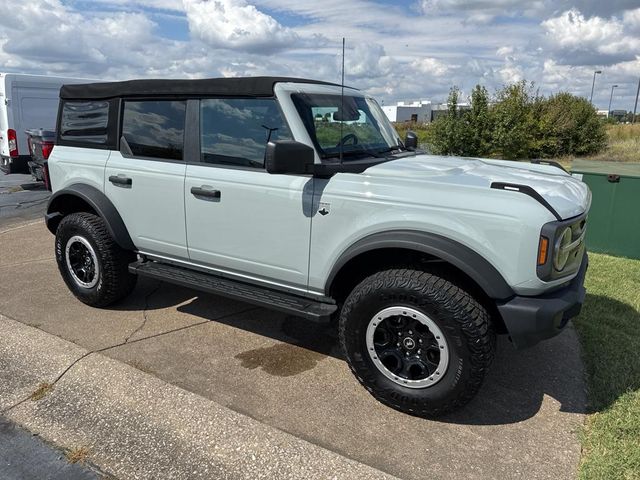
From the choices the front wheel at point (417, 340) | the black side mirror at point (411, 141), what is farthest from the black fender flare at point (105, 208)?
the black side mirror at point (411, 141)

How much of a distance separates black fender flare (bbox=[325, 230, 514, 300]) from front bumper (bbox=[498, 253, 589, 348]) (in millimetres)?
75

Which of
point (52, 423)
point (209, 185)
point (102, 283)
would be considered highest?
point (209, 185)

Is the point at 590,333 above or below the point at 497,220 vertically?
below

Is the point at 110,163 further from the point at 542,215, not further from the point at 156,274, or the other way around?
the point at 542,215

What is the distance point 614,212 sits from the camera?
6.41m

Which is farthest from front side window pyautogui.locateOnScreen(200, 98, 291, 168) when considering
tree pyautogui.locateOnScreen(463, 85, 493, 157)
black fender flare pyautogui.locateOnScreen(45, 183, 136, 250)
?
tree pyautogui.locateOnScreen(463, 85, 493, 157)

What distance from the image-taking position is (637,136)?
25500mm

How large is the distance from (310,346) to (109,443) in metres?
1.61

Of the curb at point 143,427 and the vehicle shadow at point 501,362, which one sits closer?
the curb at point 143,427

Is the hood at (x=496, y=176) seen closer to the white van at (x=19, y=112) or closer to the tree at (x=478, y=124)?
the white van at (x=19, y=112)

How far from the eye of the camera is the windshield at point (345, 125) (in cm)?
348

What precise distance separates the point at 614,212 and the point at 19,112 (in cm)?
1167

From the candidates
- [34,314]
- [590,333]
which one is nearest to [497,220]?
[590,333]

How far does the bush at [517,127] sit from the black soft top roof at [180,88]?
13.3 m
